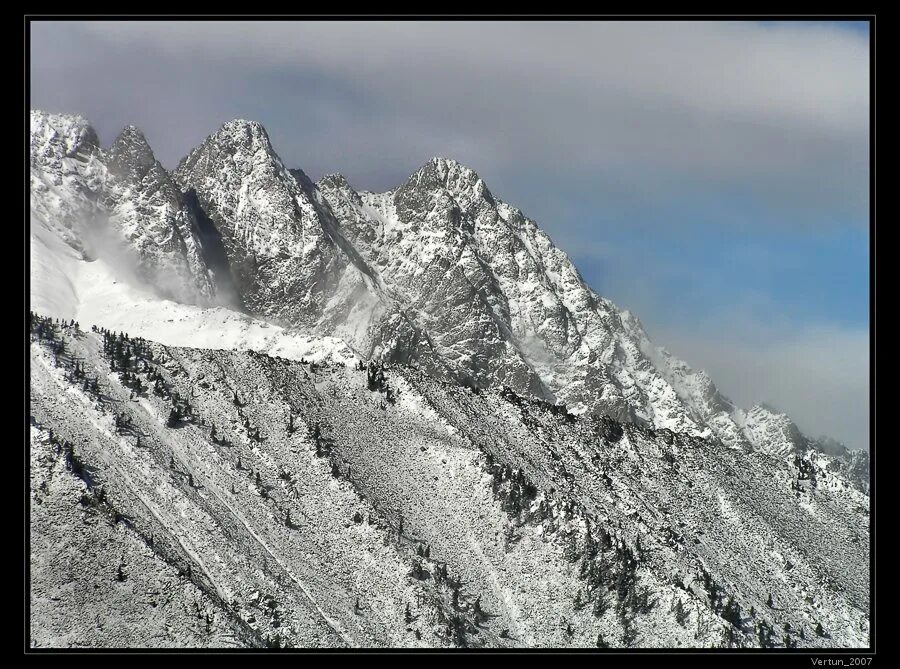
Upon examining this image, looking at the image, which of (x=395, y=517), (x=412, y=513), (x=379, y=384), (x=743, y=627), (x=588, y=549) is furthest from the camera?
(x=379, y=384)

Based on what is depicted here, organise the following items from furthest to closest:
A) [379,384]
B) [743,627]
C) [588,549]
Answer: [379,384]
[588,549]
[743,627]

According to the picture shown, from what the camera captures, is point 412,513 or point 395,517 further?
point 412,513

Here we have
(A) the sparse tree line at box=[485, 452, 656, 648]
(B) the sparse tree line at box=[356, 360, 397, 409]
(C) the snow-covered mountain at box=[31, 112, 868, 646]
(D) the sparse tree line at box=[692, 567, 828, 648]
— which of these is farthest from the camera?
(B) the sparse tree line at box=[356, 360, 397, 409]

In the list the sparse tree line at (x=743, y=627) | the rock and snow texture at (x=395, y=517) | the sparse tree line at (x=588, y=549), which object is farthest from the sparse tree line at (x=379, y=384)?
the sparse tree line at (x=743, y=627)

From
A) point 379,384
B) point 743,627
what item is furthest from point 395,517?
point 743,627

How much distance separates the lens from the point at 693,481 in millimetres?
109062

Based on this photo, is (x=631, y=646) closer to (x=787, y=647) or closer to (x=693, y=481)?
(x=787, y=647)

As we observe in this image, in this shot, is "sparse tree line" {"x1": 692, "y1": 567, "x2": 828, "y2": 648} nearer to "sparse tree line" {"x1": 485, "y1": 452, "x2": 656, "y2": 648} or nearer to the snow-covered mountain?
the snow-covered mountain

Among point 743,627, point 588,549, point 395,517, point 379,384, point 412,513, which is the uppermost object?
point 379,384

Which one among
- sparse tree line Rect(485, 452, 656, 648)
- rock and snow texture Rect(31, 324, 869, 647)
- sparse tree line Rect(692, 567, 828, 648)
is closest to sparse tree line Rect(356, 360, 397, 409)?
rock and snow texture Rect(31, 324, 869, 647)

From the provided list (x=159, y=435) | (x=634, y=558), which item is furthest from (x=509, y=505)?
(x=159, y=435)

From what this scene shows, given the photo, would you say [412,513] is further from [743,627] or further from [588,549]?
[743,627]

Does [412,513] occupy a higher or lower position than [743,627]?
higher

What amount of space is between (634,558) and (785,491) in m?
33.4
